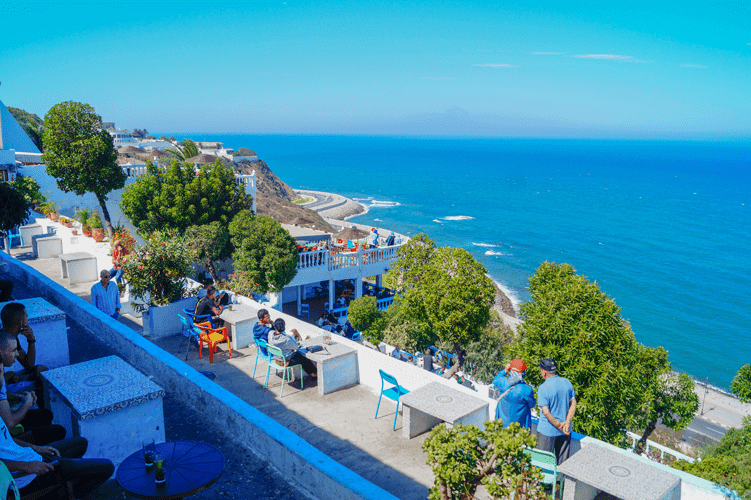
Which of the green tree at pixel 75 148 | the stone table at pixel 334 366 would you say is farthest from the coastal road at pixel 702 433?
the green tree at pixel 75 148

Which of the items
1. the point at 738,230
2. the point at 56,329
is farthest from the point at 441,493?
the point at 738,230

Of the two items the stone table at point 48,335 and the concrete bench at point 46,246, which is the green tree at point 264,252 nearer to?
the concrete bench at point 46,246

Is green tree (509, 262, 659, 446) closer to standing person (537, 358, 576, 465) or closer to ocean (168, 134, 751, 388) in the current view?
standing person (537, 358, 576, 465)

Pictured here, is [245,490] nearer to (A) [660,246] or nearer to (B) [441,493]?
(B) [441,493]

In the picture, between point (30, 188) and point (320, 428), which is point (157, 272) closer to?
point (320, 428)

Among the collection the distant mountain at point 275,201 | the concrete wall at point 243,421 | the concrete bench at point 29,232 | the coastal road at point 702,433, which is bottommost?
the coastal road at point 702,433

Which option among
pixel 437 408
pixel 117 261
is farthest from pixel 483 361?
pixel 437 408

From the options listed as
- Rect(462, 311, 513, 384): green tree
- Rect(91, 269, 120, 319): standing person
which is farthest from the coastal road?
Rect(91, 269, 120, 319): standing person
